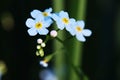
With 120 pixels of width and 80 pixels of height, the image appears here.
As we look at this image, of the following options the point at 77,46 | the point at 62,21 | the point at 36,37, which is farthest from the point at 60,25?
the point at 36,37

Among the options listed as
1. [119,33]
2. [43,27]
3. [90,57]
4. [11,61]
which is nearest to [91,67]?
[90,57]

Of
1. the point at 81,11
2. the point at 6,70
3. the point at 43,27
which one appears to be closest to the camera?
the point at 43,27

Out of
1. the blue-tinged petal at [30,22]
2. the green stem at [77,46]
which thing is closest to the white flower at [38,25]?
the blue-tinged petal at [30,22]

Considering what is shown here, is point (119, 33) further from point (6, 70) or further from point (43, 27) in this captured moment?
point (43, 27)

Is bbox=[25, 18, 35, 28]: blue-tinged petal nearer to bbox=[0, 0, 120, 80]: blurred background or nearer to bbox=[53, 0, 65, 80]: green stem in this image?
bbox=[53, 0, 65, 80]: green stem

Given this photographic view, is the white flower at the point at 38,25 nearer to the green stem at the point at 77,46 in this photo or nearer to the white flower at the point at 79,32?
the white flower at the point at 79,32

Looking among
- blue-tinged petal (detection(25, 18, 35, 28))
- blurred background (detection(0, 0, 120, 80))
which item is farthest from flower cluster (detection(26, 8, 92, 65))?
blurred background (detection(0, 0, 120, 80))
